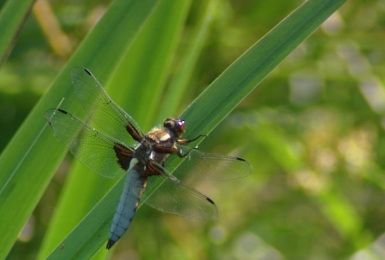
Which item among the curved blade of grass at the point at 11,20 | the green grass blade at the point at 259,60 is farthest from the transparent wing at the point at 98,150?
the green grass blade at the point at 259,60

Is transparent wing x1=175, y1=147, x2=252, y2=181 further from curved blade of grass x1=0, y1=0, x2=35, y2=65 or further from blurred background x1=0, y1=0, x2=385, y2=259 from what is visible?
blurred background x1=0, y1=0, x2=385, y2=259

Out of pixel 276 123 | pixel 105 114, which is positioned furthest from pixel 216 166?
pixel 276 123

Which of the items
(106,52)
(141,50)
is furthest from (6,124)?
(106,52)

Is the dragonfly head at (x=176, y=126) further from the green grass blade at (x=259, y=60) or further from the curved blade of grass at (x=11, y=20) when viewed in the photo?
the curved blade of grass at (x=11, y=20)

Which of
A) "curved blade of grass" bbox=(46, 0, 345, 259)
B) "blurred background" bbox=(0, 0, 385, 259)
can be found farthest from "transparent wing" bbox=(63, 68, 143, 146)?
"blurred background" bbox=(0, 0, 385, 259)

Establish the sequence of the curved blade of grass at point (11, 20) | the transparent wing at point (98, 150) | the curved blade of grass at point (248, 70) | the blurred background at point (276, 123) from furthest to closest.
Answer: the blurred background at point (276, 123) → the transparent wing at point (98, 150) → the curved blade of grass at point (11, 20) → the curved blade of grass at point (248, 70)
